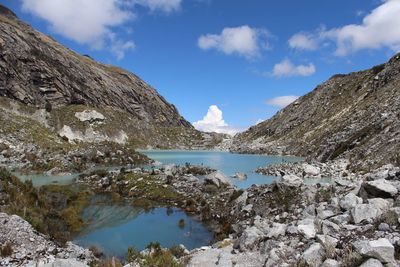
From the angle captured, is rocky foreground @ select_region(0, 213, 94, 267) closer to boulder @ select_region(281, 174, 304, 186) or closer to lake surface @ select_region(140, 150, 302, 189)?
boulder @ select_region(281, 174, 304, 186)

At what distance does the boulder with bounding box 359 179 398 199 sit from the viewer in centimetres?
1600

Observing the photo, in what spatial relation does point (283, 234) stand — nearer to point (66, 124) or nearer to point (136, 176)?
point (136, 176)

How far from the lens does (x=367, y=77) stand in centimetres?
12556

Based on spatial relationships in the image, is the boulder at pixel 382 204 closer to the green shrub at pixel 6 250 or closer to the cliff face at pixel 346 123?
the green shrub at pixel 6 250

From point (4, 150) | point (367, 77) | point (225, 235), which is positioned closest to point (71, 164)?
point (4, 150)

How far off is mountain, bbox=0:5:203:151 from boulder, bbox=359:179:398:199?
90832mm

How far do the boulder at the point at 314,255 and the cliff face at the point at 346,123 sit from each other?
27071mm

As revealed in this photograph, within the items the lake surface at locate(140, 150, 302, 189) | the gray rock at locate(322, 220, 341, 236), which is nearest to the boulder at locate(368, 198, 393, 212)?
the gray rock at locate(322, 220, 341, 236)

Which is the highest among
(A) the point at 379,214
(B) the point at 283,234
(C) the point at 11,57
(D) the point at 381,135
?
(C) the point at 11,57

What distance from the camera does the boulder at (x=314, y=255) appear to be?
36.9 ft

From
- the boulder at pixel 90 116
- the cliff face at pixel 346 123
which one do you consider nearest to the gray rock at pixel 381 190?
the cliff face at pixel 346 123

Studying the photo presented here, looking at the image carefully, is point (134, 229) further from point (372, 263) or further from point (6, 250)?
point (372, 263)

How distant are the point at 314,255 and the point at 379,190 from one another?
253 inches

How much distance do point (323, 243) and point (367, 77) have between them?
126371 millimetres
